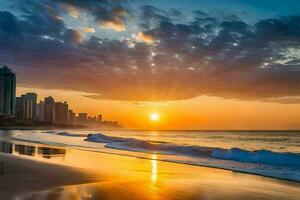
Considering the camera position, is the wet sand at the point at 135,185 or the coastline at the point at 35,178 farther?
the coastline at the point at 35,178

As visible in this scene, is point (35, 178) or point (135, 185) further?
point (35, 178)

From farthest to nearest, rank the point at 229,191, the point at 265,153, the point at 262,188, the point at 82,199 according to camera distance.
Result: the point at 265,153 → the point at 262,188 → the point at 229,191 → the point at 82,199

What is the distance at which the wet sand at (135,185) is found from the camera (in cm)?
1223

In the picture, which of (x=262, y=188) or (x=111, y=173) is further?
(x=111, y=173)

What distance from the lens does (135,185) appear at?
1422 centimetres

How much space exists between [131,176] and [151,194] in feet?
15.1

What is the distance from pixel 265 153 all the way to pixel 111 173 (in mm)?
14031

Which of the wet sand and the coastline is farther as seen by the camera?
the coastline

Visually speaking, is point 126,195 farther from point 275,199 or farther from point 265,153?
point 265,153

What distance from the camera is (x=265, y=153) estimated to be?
27.5 metres

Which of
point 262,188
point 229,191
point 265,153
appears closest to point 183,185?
point 229,191

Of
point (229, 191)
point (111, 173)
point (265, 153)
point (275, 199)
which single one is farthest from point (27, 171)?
point (265, 153)

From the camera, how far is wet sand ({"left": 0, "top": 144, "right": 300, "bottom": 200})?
12227 millimetres

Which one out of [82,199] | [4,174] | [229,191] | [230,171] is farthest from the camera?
[230,171]
